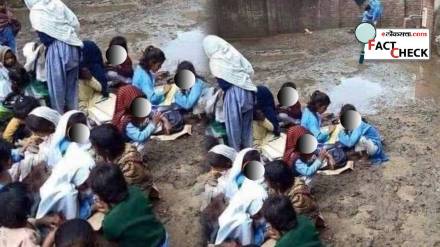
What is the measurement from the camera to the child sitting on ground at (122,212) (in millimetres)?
3293

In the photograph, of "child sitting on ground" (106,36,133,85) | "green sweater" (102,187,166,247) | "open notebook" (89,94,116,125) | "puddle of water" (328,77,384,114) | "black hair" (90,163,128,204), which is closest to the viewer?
"green sweater" (102,187,166,247)

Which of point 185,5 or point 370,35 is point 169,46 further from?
point 370,35

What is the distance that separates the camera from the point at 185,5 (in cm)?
1068

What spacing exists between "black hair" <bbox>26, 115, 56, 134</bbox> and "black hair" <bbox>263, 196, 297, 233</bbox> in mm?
1726

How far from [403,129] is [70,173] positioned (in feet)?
12.3

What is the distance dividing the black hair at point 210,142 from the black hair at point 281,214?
1.58 m

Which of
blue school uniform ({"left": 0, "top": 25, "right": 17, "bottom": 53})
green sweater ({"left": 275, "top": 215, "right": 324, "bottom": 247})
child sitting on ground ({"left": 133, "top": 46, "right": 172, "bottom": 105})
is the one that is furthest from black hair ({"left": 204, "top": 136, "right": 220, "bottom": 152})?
blue school uniform ({"left": 0, "top": 25, "right": 17, "bottom": 53})

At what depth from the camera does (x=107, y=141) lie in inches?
160

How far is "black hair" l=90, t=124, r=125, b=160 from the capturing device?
4062mm

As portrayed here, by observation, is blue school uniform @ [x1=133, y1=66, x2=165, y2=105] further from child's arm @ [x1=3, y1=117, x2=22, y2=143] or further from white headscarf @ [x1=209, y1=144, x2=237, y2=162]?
white headscarf @ [x1=209, y1=144, x2=237, y2=162]

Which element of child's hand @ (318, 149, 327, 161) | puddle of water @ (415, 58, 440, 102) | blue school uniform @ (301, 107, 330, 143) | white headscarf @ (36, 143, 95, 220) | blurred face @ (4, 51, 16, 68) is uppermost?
blurred face @ (4, 51, 16, 68)

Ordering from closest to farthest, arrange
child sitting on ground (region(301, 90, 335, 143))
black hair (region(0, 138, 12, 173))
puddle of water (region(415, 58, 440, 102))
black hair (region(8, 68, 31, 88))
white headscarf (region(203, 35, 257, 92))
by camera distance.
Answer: black hair (region(0, 138, 12, 173))
white headscarf (region(203, 35, 257, 92))
child sitting on ground (region(301, 90, 335, 143))
black hair (region(8, 68, 31, 88))
puddle of water (region(415, 58, 440, 102))

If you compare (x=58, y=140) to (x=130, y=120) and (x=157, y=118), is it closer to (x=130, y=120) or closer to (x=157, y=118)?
(x=130, y=120)

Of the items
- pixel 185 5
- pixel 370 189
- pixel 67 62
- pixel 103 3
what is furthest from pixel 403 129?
pixel 103 3
